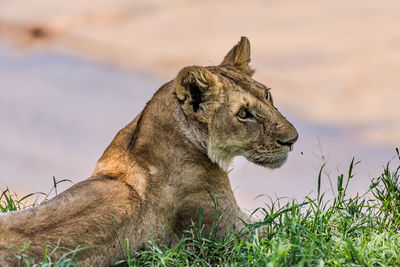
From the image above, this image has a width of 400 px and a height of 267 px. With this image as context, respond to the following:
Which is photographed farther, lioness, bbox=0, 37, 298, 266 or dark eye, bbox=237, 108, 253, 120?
dark eye, bbox=237, 108, 253, 120

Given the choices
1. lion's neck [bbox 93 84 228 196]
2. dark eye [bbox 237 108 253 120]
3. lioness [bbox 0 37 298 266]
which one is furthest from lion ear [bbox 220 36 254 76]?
lion's neck [bbox 93 84 228 196]

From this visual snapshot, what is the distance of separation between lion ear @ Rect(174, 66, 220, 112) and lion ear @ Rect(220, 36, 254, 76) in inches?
32.6

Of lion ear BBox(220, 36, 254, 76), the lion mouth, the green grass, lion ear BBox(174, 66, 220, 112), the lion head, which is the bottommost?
the green grass

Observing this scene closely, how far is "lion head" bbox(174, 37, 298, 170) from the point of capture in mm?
5492

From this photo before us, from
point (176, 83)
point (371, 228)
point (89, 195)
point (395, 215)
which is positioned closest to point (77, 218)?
point (89, 195)

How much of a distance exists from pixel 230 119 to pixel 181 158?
1.67 feet

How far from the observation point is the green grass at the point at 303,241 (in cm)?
471

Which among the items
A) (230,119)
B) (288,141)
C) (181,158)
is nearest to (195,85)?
(230,119)

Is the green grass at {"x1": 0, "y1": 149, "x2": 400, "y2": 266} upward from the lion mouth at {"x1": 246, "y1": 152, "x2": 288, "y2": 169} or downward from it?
downward

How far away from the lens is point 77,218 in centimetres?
516

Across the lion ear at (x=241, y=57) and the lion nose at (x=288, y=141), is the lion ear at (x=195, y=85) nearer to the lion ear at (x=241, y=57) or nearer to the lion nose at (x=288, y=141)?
the lion nose at (x=288, y=141)

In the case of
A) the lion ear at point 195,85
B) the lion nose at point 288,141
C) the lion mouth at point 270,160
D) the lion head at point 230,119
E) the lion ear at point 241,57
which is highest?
the lion ear at point 241,57

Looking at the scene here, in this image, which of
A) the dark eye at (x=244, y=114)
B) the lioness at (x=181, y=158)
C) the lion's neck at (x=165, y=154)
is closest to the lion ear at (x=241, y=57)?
the lioness at (x=181, y=158)

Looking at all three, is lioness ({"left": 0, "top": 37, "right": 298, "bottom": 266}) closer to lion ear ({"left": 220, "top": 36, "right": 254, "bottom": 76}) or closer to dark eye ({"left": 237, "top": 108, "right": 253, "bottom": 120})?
dark eye ({"left": 237, "top": 108, "right": 253, "bottom": 120})
